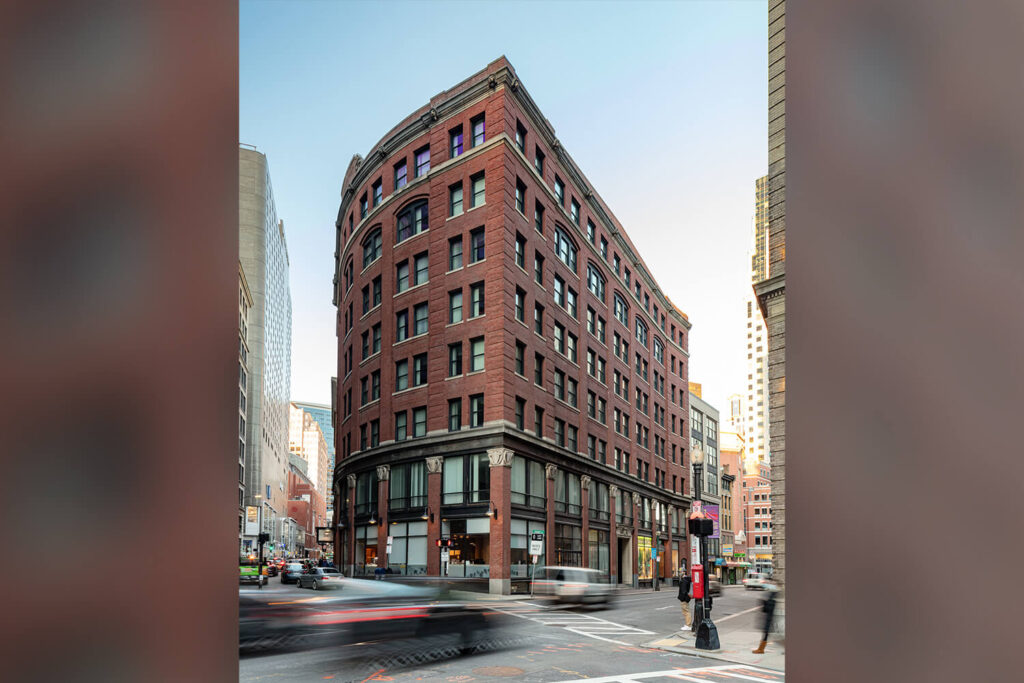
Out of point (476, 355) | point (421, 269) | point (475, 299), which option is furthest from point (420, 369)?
point (421, 269)

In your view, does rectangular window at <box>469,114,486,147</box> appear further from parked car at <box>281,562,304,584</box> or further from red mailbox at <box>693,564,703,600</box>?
red mailbox at <box>693,564,703,600</box>

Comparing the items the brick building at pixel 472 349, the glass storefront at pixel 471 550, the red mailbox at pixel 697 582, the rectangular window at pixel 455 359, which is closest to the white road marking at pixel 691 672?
the red mailbox at pixel 697 582

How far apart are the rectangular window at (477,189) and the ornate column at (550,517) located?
1366 cm

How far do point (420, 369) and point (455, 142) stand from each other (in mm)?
11423

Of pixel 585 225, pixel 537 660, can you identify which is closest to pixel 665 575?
pixel 585 225

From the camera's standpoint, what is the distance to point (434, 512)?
3127cm

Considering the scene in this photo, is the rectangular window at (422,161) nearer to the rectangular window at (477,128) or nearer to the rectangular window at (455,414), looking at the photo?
the rectangular window at (477,128)

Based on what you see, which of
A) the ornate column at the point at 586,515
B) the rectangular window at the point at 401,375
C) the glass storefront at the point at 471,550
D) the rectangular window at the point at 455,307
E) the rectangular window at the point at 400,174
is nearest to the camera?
the glass storefront at the point at 471,550

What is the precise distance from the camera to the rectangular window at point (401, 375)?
1374 inches

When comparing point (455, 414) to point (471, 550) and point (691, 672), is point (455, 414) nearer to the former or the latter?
point (471, 550)
